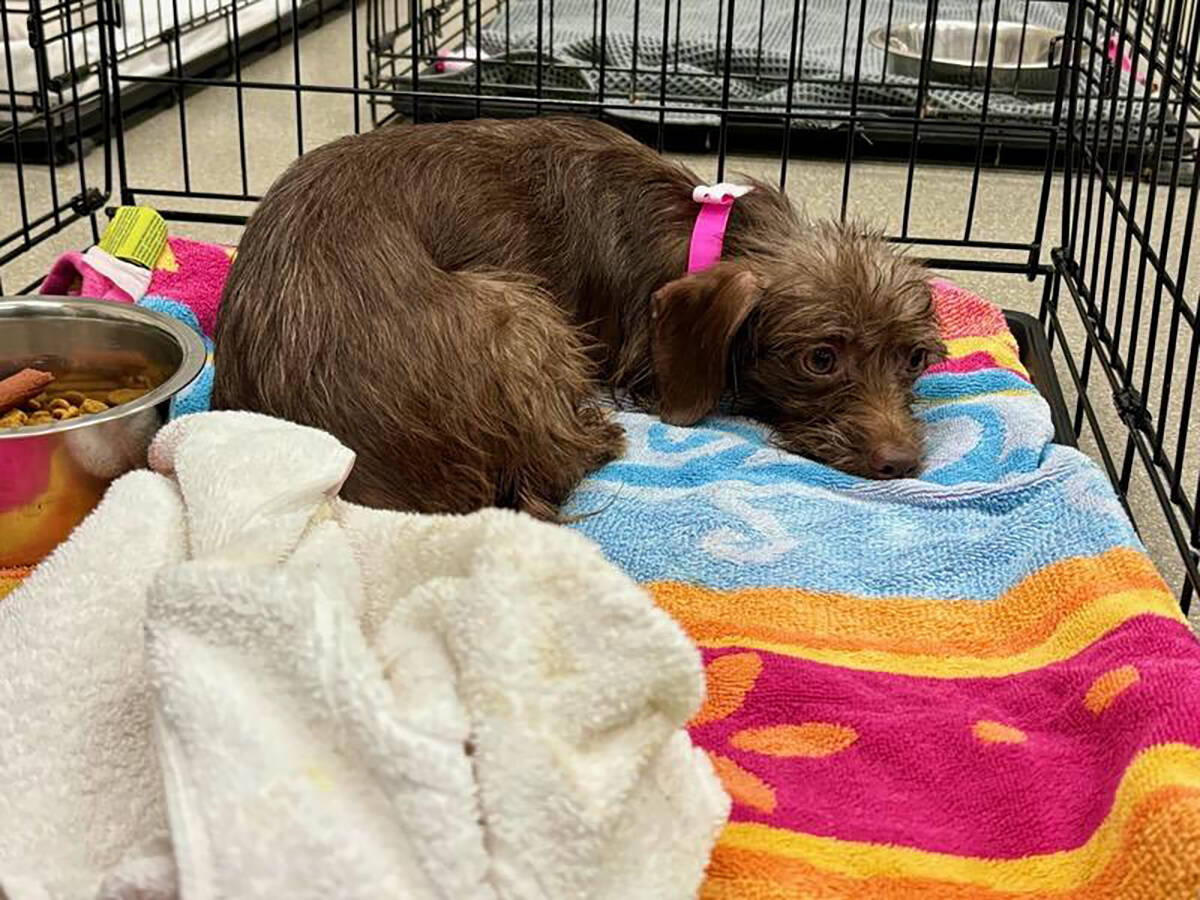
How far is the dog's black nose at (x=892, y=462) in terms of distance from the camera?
2.06 m

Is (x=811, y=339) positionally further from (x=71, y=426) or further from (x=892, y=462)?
(x=71, y=426)

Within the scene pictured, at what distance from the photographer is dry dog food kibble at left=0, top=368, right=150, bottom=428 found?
1915 millimetres

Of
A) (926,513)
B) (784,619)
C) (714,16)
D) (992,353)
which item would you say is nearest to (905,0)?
(714,16)

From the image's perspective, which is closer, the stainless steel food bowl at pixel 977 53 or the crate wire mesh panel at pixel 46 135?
the crate wire mesh panel at pixel 46 135

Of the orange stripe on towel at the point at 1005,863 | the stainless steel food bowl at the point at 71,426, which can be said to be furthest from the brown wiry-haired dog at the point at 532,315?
the orange stripe on towel at the point at 1005,863

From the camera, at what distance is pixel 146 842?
1.16m

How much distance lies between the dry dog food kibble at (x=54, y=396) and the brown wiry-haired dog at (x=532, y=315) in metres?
0.22

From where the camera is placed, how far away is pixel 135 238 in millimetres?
2568

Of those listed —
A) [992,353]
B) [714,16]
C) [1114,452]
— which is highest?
[714,16]

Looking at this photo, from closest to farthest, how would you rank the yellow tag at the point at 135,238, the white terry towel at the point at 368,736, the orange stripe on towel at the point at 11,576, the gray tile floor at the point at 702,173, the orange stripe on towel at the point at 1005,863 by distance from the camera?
the white terry towel at the point at 368,736 → the orange stripe on towel at the point at 1005,863 → the orange stripe on towel at the point at 11,576 → the yellow tag at the point at 135,238 → the gray tile floor at the point at 702,173

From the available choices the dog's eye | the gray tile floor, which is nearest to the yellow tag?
the gray tile floor

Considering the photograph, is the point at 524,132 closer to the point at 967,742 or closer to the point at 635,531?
the point at 635,531

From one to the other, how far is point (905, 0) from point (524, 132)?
307 centimetres

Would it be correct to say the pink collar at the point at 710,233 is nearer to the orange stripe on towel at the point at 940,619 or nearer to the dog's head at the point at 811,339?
the dog's head at the point at 811,339
